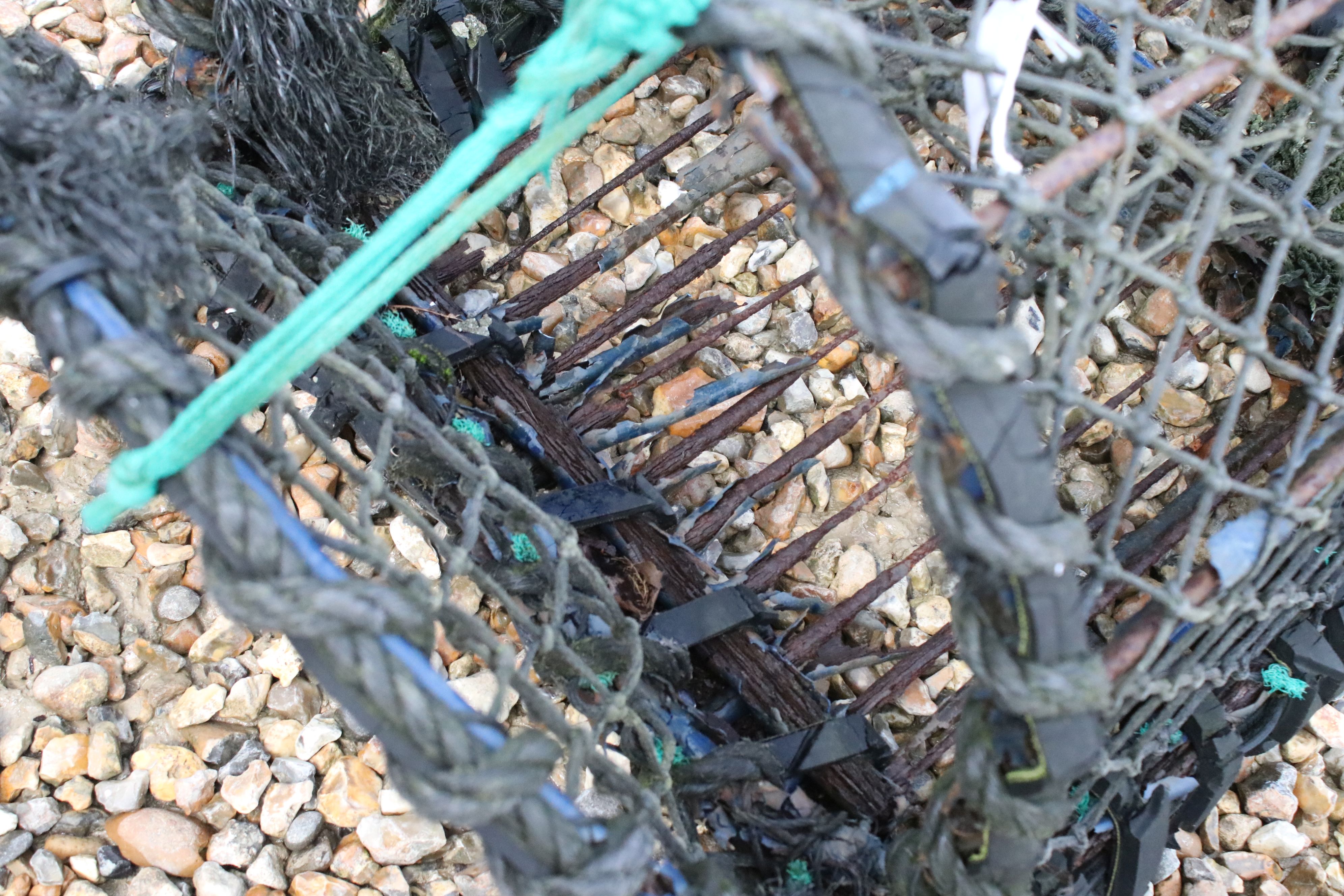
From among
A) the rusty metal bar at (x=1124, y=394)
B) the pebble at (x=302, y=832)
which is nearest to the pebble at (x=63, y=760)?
the pebble at (x=302, y=832)

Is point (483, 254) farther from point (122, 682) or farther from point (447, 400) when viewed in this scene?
point (122, 682)

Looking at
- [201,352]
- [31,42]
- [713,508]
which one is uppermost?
[31,42]

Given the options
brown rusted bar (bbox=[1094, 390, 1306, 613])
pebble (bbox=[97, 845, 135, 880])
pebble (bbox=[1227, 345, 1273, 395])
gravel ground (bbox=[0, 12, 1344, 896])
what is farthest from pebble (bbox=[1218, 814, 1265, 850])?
pebble (bbox=[97, 845, 135, 880])

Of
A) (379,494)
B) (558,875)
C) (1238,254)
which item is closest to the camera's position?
(558,875)

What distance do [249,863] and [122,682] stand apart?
299 millimetres

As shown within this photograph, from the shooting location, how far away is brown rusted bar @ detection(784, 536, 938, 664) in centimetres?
125

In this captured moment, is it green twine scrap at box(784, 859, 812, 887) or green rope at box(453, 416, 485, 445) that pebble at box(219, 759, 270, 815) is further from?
green twine scrap at box(784, 859, 812, 887)

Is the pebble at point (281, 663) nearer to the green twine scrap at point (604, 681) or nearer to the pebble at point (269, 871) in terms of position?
the pebble at point (269, 871)

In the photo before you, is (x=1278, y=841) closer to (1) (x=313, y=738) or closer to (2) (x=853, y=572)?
(2) (x=853, y=572)

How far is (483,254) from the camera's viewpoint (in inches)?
60.0

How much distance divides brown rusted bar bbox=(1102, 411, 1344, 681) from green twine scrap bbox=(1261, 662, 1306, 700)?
48 cm

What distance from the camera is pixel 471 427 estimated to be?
128 centimetres

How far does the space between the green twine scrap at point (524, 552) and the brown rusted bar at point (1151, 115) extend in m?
0.66

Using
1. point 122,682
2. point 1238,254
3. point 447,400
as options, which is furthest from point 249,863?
point 1238,254
